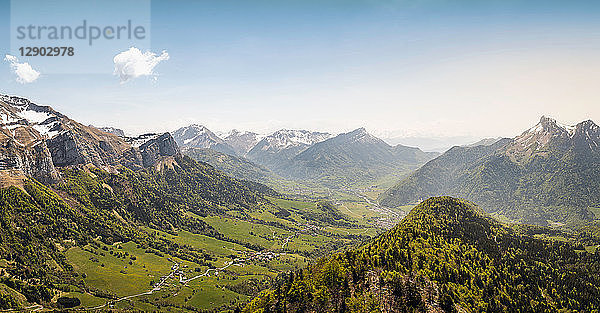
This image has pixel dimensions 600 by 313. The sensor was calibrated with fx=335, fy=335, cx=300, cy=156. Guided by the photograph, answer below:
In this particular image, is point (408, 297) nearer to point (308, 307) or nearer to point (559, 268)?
point (308, 307)

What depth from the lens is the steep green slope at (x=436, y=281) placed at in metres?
135

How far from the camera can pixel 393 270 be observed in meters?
147

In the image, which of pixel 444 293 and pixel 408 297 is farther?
pixel 444 293

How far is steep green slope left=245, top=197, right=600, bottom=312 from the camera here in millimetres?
134875

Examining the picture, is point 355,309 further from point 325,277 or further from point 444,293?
point 444,293

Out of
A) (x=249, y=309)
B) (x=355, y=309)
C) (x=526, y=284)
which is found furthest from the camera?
(x=526, y=284)

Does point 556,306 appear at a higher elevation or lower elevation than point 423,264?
lower

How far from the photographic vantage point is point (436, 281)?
149125 mm

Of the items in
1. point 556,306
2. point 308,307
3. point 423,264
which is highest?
point 423,264

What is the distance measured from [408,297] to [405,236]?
182 ft

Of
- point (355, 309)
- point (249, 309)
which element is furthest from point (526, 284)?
point (249, 309)

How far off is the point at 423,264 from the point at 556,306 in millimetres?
63376

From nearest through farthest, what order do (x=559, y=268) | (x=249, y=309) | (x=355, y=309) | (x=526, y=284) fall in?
1. (x=355, y=309)
2. (x=249, y=309)
3. (x=526, y=284)
4. (x=559, y=268)

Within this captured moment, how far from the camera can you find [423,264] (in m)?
158
